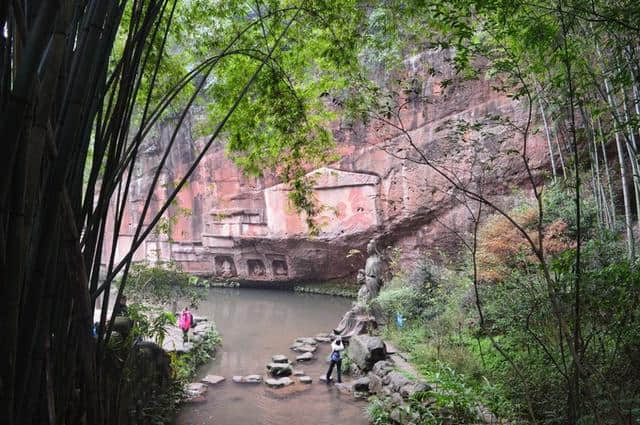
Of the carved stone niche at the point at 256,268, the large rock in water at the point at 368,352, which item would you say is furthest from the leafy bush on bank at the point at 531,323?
the carved stone niche at the point at 256,268

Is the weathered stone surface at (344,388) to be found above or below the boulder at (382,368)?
below

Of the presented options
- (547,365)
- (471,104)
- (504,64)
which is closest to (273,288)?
(471,104)

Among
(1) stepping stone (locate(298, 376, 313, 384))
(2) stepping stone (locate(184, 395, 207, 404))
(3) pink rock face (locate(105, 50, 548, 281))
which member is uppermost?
(3) pink rock face (locate(105, 50, 548, 281))

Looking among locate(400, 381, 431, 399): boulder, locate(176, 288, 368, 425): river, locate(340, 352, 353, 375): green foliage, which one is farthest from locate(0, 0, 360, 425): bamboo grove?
locate(340, 352, 353, 375): green foliage

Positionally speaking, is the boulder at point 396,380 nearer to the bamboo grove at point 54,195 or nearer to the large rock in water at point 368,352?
the large rock in water at point 368,352

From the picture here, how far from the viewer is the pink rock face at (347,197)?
32.2ft

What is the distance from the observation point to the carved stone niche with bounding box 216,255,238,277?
15227 millimetres

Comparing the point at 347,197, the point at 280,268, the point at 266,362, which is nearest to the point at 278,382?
the point at 266,362

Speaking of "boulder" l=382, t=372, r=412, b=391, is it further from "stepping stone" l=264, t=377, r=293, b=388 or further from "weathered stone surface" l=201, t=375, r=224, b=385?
"weathered stone surface" l=201, t=375, r=224, b=385

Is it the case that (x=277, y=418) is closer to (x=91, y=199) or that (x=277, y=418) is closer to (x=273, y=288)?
(x=91, y=199)

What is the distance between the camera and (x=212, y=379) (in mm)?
6086

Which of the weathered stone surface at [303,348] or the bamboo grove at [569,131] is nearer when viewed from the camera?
the bamboo grove at [569,131]

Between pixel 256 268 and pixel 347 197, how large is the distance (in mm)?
4733

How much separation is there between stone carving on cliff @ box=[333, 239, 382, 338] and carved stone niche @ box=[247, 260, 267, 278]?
6.21m
